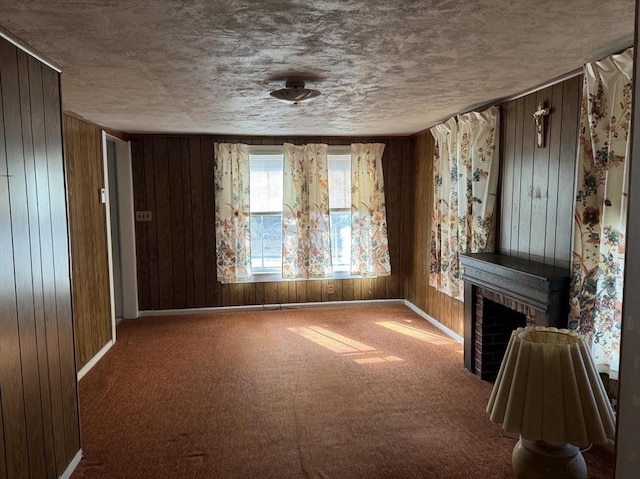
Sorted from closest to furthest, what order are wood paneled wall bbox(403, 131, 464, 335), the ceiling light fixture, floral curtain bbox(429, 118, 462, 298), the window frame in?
the ceiling light fixture
floral curtain bbox(429, 118, 462, 298)
wood paneled wall bbox(403, 131, 464, 335)
the window frame

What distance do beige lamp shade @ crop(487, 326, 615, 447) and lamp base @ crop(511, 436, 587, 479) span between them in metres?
0.12

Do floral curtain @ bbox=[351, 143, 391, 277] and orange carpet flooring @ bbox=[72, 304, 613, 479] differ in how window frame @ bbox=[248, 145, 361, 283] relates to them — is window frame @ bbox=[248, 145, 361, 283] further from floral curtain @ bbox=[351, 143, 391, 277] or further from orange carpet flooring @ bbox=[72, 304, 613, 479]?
orange carpet flooring @ bbox=[72, 304, 613, 479]

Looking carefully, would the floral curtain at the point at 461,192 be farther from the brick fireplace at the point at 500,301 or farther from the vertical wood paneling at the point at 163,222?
the vertical wood paneling at the point at 163,222

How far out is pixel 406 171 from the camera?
557cm

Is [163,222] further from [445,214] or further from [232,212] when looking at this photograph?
[445,214]

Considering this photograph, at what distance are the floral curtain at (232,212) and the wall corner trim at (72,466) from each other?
2.93 metres

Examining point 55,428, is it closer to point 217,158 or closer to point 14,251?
point 14,251

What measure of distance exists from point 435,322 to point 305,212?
6.27 ft

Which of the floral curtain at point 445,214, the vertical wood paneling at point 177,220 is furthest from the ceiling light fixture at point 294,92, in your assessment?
the vertical wood paneling at point 177,220

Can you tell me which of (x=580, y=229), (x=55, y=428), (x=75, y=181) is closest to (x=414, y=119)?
(x=580, y=229)

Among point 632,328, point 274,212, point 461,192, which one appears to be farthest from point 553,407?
point 274,212

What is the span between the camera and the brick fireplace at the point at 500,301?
103 inches

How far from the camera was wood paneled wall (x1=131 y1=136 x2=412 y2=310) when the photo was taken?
202 inches

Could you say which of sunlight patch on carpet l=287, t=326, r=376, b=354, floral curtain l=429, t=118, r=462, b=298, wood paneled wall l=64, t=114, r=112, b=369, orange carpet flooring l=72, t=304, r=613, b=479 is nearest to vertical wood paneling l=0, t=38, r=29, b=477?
orange carpet flooring l=72, t=304, r=613, b=479
